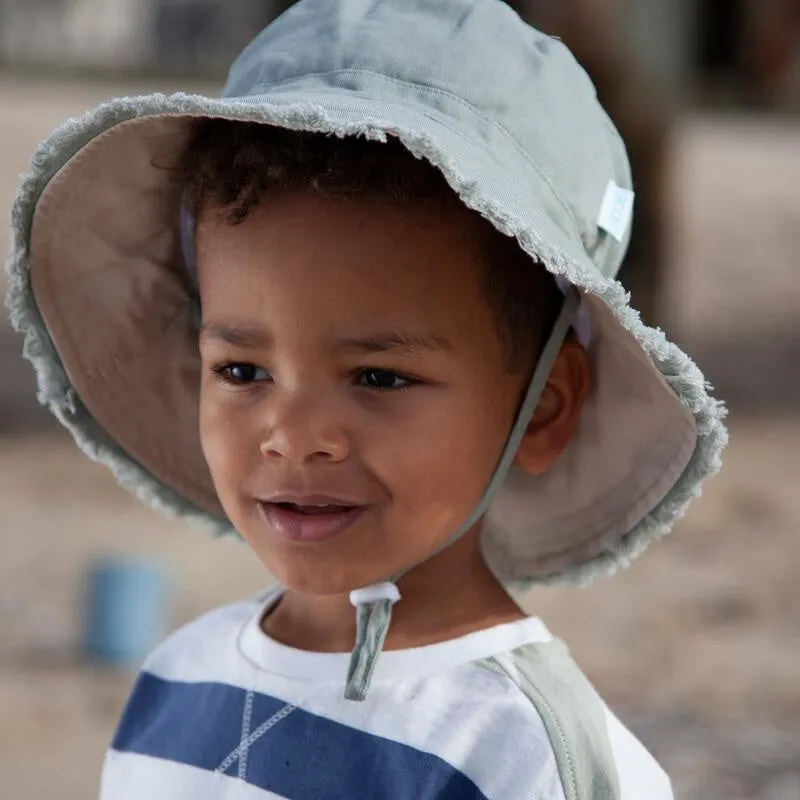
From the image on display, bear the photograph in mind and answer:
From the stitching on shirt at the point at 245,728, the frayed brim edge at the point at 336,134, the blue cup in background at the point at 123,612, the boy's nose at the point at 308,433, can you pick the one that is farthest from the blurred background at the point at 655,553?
the boy's nose at the point at 308,433

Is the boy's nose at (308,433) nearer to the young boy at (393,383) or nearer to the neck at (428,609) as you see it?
the young boy at (393,383)

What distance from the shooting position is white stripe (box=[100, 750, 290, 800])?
169 cm

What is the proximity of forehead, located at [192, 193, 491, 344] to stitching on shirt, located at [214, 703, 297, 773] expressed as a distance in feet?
1.49

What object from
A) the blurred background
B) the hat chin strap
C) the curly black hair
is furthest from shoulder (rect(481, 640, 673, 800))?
the blurred background

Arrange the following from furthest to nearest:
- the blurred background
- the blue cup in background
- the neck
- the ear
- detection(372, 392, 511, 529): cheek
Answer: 1. the blue cup in background
2. the blurred background
3. the ear
4. the neck
5. detection(372, 392, 511, 529): cheek

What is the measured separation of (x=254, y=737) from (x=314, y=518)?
28cm

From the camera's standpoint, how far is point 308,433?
61.9 inches

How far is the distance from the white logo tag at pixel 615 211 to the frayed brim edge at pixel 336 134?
0.15 m

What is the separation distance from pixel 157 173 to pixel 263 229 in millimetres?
317

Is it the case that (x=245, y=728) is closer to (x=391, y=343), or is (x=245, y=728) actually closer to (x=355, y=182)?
(x=391, y=343)

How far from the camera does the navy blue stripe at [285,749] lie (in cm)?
157

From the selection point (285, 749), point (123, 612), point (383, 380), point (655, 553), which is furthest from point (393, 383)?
point (655, 553)

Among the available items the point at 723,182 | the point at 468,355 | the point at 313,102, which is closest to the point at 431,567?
the point at 468,355

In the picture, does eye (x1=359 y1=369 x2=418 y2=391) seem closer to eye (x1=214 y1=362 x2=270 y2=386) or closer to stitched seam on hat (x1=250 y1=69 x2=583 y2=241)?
Result: eye (x1=214 y1=362 x2=270 y2=386)
